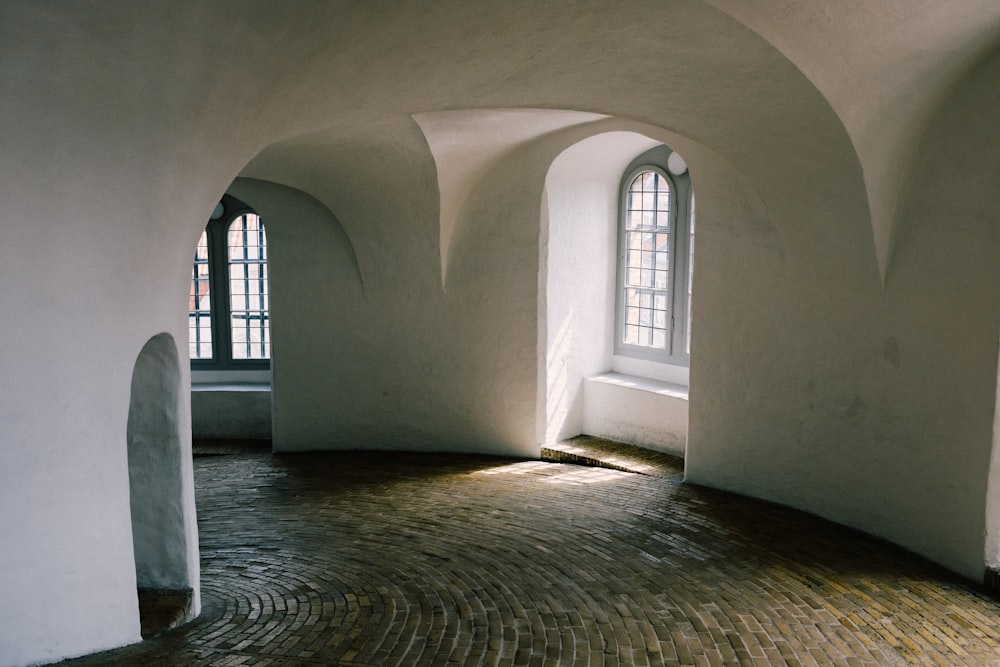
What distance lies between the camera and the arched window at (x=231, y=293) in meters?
14.3

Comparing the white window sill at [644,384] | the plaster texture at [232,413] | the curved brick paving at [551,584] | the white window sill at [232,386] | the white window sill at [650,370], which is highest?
the white window sill at [650,370]

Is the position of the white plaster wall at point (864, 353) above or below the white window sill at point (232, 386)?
Answer: above

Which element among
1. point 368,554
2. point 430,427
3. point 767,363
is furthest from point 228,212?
point 767,363

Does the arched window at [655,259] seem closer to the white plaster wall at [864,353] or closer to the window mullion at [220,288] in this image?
the white plaster wall at [864,353]

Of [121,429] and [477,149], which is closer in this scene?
[121,429]

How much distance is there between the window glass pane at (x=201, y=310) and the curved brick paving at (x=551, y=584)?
4.63 meters

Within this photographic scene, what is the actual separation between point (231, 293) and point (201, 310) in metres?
0.59

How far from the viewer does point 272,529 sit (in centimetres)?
892

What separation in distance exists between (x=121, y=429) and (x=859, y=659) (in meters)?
4.93

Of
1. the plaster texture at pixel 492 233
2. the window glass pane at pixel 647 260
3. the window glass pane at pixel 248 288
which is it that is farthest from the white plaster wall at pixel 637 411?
the window glass pane at pixel 248 288

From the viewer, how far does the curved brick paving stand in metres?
6.05

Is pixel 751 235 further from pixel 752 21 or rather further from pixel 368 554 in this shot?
pixel 368 554

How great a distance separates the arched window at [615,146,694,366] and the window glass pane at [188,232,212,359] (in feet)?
21.8

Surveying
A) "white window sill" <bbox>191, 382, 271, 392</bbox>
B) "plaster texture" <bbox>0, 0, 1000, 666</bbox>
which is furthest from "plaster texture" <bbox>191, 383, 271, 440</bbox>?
"plaster texture" <bbox>0, 0, 1000, 666</bbox>
